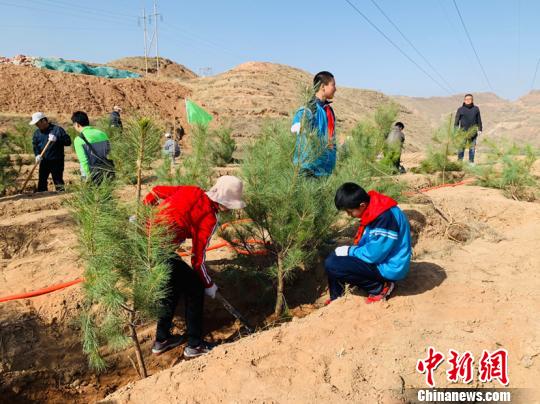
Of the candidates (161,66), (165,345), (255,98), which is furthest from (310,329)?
(161,66)

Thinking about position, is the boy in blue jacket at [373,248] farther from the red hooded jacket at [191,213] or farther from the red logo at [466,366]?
the red hooded jacket at [191,213]

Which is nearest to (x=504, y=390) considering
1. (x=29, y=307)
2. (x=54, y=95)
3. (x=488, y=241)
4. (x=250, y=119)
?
(x=488, y=241)

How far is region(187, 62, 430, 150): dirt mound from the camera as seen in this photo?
19062 millimetres

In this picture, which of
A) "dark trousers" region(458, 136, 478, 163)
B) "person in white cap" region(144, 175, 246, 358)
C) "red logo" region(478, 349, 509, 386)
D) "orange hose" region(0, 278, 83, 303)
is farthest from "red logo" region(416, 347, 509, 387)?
"dark trousers" region(458, 136, 478, 163)

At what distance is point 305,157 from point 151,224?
1.40 meters

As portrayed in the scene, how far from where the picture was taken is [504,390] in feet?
8.13

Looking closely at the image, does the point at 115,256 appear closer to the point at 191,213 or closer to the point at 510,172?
the point at 191,213

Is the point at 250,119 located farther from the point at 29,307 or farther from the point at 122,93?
the point at 29,307

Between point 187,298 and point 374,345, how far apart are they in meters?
1.40

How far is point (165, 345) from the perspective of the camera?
3.42m

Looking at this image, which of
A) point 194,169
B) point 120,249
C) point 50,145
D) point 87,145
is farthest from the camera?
point 50,145

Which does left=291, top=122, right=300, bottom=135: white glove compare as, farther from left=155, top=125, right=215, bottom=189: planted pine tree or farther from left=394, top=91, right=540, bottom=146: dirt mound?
left=394, top=91, right=540, bottom=146: dirt mound

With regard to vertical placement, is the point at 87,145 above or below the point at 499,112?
below

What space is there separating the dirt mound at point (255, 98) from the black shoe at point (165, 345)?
533 inches
